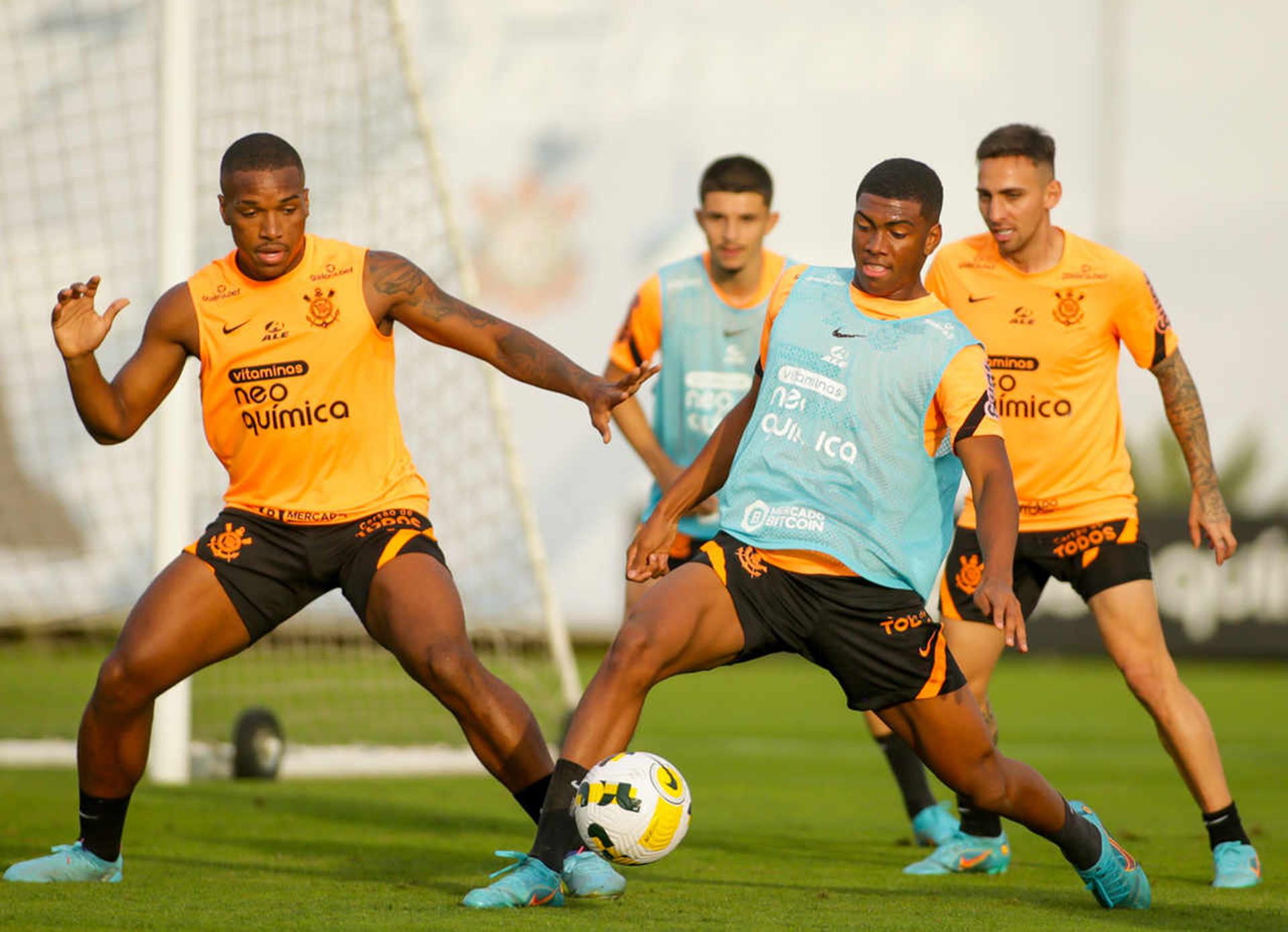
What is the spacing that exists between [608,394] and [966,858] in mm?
2682

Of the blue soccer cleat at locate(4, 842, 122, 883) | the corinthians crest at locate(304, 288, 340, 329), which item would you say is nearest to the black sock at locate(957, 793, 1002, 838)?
the corinthians crest at locate(304, 288, 340, 329)

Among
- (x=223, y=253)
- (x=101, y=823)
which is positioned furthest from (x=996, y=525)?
(x=223, y=253)

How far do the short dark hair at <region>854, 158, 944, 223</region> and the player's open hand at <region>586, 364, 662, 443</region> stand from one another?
929 millimetres

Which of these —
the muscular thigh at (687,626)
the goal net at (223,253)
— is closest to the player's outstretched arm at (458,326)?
the muscular thigh at (687,626)

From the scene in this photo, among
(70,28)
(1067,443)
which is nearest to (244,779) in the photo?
(1067,443)

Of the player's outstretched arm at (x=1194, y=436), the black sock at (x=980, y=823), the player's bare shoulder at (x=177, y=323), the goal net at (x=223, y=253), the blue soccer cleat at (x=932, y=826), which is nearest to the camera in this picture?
the player's bare shoulder at (x=177, y=323)

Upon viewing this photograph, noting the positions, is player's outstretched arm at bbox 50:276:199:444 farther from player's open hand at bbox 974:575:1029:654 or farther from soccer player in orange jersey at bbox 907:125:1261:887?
soccer player in orange jersey at bbox 907:125:1261:887

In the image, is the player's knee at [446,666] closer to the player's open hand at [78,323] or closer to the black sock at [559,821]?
the black sock at [559,821]

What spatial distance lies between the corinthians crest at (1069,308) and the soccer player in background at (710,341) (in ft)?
5.24

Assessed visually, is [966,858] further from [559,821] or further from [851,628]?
[559,821]

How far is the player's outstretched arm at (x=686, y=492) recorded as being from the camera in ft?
19.7

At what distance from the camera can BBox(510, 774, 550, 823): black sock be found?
20.5 ft

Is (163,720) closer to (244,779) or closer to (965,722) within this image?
(244,779)

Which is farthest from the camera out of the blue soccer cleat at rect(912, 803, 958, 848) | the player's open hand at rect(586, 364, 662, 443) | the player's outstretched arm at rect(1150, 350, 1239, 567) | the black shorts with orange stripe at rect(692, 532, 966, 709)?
the blue soccer cleat at rect(912, 803, 958, 848)
